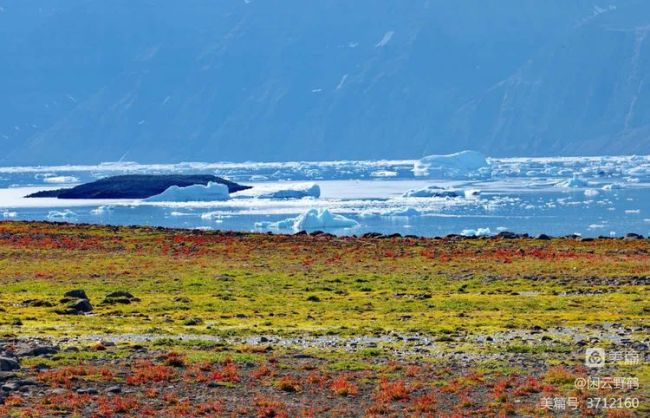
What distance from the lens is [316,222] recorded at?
82.0 m

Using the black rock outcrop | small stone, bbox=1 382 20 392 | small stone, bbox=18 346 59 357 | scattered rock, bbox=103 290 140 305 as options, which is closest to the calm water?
the black rock outcrop

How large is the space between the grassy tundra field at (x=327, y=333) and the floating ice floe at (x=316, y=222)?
35.9 m

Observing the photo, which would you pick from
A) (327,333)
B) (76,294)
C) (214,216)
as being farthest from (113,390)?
(214,216)

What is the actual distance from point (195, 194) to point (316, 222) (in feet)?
193

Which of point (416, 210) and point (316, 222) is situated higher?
Result: point (416, 210)

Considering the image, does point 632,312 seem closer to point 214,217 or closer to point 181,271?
point 181,271

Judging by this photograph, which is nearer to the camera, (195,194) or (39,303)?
(39,303)

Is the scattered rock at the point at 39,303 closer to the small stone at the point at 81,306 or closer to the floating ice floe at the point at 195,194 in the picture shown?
the small stone at the point at 81,306

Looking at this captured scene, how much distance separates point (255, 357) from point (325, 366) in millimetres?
1513

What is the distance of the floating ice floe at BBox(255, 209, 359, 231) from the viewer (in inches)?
3201

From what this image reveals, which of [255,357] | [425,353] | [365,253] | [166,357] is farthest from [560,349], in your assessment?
[365,253]

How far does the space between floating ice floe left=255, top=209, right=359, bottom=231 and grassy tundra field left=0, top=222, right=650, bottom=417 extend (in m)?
35.9

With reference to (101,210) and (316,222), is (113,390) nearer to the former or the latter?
(316,222)

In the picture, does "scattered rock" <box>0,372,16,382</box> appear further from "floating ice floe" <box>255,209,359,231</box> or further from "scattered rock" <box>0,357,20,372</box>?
"floating ice floe" <box>255,209,359,231</box>
